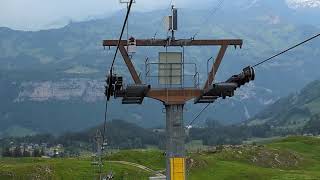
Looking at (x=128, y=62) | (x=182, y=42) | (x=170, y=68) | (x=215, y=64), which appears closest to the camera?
(x=128, y=62)

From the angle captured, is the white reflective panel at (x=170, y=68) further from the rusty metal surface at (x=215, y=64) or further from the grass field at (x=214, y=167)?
the grass field at (x=214, y=167)

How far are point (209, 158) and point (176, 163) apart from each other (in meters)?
69.9

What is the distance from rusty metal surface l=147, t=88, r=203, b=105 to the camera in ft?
114

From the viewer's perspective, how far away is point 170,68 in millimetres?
34750

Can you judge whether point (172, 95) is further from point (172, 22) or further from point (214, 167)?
point (214, 167)

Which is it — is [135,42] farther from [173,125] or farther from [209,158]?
[209,158]

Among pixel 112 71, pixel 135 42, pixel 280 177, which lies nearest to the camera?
pixel 112 71

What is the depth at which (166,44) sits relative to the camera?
35500 mm

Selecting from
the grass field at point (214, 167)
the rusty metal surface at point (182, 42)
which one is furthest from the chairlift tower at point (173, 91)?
the grass field at point (214, 167)

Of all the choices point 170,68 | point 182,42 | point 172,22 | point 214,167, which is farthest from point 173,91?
point 214,167

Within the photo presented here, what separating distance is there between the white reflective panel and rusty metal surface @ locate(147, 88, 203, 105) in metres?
0.52

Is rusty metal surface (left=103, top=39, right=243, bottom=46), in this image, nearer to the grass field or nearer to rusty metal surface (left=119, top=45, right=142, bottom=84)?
rusty metal surface (left=119, top=45, right=142, bottom=84)

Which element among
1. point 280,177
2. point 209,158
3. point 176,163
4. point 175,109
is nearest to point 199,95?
point 175,109

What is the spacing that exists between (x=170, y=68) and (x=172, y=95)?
1.56m
